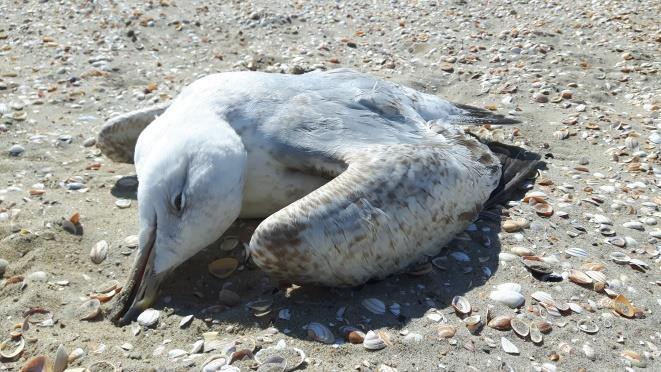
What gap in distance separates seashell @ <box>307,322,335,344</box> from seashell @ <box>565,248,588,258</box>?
60.3 inches

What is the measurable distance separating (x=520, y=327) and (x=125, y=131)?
3.26 metres

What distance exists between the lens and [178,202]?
3592mm

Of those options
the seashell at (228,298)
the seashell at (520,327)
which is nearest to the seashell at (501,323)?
the seashell at (520,327)

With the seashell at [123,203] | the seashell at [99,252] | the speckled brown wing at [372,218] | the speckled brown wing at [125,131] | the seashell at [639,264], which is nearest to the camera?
the speckled brown wing at [372,218]

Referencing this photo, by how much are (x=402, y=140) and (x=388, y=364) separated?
1.64m

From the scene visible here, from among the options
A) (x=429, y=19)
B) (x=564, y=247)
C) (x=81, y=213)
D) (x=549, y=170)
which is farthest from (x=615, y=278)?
(x=429, y=19)

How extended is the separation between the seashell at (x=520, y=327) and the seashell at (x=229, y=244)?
168cm

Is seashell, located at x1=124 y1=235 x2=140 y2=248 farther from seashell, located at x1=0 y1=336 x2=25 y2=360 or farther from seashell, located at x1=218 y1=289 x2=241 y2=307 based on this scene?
seashell, located at x1=0 y1=336 x2=25 y2=360

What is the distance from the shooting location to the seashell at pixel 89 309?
139 inches

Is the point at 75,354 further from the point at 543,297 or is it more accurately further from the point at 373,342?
the point at 543,297

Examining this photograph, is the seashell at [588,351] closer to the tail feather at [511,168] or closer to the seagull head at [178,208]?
the tail feather at [511,168]

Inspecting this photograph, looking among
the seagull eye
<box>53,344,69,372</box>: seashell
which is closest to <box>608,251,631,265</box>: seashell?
the seagull eye

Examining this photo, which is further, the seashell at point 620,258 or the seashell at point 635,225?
the seashell at point 635,225

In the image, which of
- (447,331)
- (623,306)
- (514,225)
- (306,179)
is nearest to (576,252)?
(514,225)
